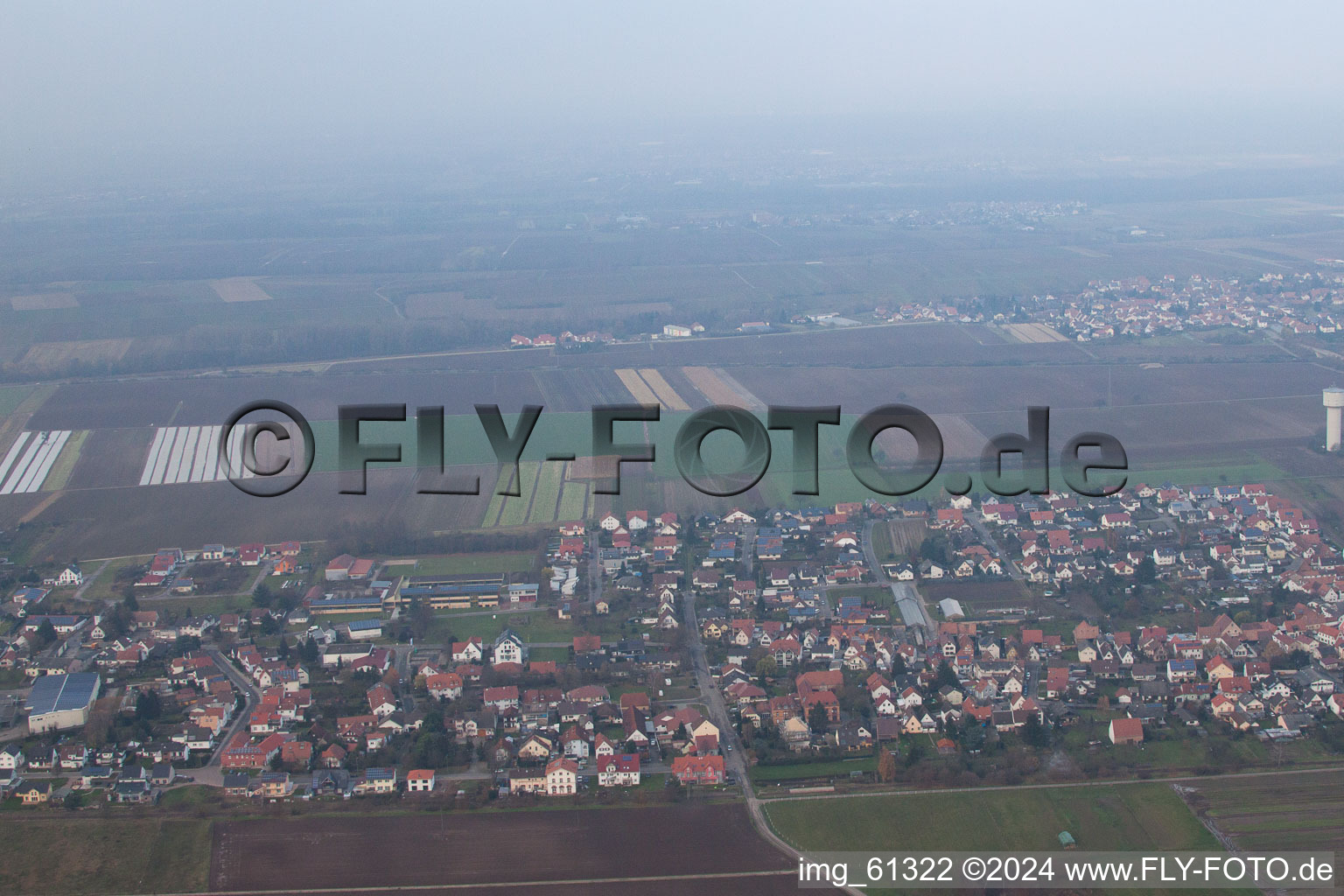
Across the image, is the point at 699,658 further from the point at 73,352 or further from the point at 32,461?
the point at 73,352

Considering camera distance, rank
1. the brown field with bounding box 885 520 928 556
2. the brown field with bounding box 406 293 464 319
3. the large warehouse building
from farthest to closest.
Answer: the brown field with bounding box 406 293 464 319
the brown field with bounding box 885 520 928 556
the large warehouse building

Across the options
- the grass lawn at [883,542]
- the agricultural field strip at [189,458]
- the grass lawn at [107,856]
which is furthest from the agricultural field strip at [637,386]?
the grass lawn at [107,856]

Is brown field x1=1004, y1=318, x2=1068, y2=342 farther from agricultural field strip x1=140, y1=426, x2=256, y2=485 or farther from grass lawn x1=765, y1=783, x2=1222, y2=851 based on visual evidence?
grass lawn x1=765, y1=783, x2=1222, y2=851

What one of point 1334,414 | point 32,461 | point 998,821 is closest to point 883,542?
point 998,821

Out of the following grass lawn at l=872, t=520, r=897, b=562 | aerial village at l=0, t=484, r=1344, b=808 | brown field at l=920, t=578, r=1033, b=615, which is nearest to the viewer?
aerial village at l=0, t=484, r=1344, b=808

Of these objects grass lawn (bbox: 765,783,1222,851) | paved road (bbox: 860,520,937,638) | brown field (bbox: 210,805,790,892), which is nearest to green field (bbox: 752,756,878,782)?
grass lawn (bbox: 765,783,1222,851)

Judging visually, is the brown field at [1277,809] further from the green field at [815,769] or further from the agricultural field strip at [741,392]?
the agricultural field strip at [741,392]

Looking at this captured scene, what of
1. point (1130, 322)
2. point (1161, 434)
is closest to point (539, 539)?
point (1161, 434)

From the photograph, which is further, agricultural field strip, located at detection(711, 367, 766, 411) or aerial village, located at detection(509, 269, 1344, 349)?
aerial village, located at detection(509, 269, 1344, 349)
